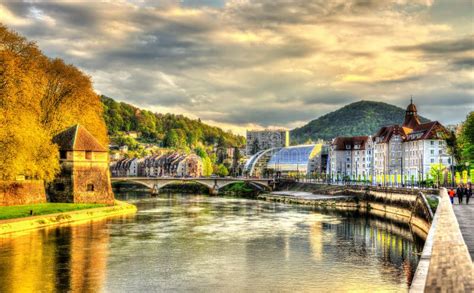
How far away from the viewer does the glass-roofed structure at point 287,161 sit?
168m

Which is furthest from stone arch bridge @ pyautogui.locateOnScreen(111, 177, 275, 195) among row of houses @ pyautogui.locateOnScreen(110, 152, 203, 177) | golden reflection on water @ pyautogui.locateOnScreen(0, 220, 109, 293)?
golden reflection on water @ pyautogui.locateOnScreen(0, 220, 109, 293)

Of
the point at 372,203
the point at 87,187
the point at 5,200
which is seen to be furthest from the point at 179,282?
the point at 372,203

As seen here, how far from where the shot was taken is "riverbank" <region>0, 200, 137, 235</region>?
3897 centimetres

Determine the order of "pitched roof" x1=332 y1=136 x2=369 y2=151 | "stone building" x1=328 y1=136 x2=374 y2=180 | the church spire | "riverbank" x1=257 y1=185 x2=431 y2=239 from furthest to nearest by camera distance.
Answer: "pitched roof" x1=332 y1=136 x2=369 y2=151
"stone building" x1=328 y1=136 x2=374 y2=180
the church spire
"riverbank" x1=257 y1=185 x2=431 y2=239

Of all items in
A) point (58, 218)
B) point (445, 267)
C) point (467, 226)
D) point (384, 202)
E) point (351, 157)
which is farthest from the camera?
point (351, 157)

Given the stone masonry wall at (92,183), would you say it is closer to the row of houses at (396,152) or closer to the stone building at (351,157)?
the row of houses at (396,152)

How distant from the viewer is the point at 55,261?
28.9 m

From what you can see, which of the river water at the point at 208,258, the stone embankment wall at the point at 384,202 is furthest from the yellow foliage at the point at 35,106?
the stone embankment wall at the point at 384,202

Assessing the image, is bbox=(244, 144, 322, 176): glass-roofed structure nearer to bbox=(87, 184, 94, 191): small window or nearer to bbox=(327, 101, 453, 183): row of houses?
bbox=(327, 101, 453, 183): row of houses

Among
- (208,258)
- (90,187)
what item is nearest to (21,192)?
(90,187)

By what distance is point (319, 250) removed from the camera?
111 feet

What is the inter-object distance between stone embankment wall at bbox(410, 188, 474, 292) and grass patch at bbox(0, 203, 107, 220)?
32.2m

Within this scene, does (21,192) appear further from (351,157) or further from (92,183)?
(351,157)

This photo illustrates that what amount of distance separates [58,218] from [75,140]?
12.6 meters
